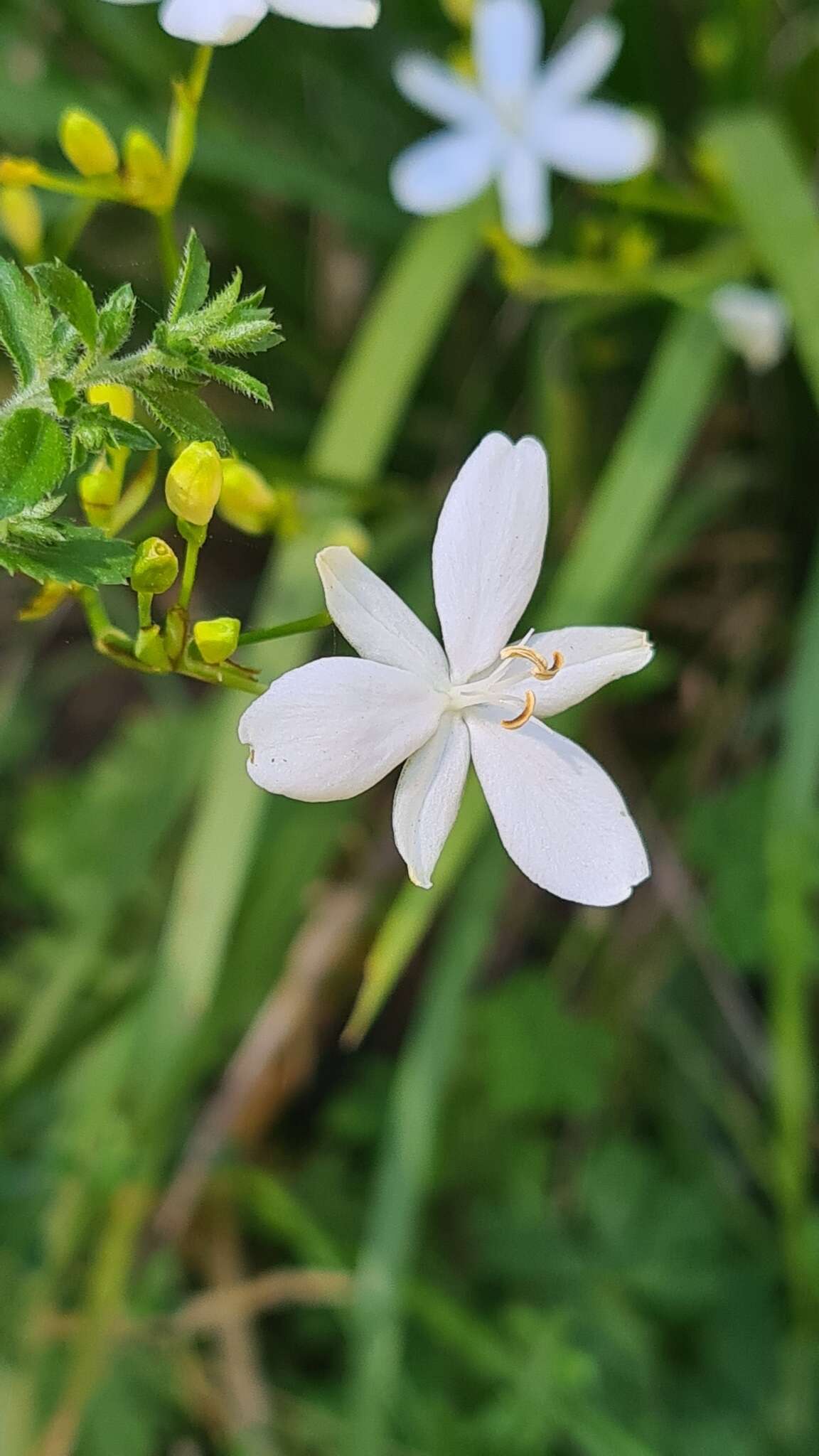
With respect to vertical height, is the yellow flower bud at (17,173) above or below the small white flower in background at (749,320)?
below

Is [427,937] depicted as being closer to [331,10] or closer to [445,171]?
[445,171]

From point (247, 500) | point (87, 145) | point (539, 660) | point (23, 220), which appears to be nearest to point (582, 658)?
point (539, 660)

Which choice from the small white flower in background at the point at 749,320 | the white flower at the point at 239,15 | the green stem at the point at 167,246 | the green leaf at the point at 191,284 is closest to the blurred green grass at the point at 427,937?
the small white flower in background at the point at 749,320

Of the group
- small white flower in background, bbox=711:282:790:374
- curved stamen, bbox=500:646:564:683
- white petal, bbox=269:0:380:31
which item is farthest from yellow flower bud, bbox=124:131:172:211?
small white flower in background, bbox=711:282:790:374

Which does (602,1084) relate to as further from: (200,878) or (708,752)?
(200,878)

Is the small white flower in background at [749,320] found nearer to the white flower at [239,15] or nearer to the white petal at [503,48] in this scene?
the white petal at [503,48]

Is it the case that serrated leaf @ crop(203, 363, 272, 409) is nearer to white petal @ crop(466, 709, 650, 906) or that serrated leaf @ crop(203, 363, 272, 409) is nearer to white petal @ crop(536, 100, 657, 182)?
white petal @ crop(466, 709, 650, 906)
